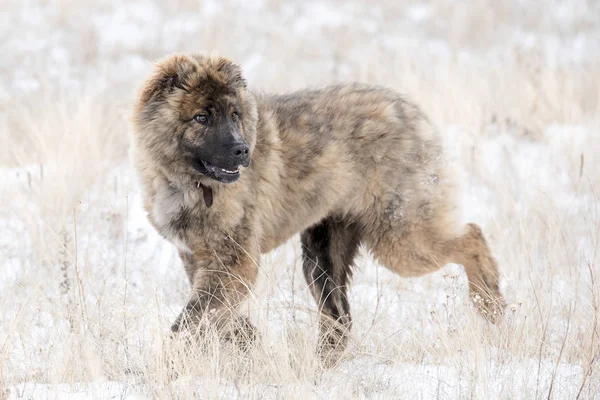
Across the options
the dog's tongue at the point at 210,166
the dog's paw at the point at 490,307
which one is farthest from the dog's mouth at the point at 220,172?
the dog's paw at the point at 490,307

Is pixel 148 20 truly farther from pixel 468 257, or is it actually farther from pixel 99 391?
pixel 99 391

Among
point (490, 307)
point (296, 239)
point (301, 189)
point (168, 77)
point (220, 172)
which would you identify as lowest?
point (296, 239)

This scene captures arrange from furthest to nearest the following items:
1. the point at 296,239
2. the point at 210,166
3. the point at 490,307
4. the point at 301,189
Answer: the point at 296,239 → the point at 490,307 → the point at 301,189 → the point at 210,166

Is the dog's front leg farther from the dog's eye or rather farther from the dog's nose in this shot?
the dog's eye

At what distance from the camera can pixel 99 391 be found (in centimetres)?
345

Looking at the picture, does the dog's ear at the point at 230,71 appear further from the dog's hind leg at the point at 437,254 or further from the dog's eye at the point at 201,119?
the dog's hind leg at the point at 437,254

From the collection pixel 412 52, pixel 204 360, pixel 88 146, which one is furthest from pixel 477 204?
pixel 412 52

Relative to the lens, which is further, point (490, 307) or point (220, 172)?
point (490, 307)

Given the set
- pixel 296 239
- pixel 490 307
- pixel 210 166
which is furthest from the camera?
pixel 296 239

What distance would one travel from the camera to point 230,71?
14.0 feet

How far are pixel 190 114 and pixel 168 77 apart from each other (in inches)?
9.5

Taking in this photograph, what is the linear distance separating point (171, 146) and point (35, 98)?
624 centimetres

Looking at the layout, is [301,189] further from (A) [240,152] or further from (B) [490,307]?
(B) [490,307]

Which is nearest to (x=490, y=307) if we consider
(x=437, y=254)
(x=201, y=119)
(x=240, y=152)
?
(x=437, y=254)
